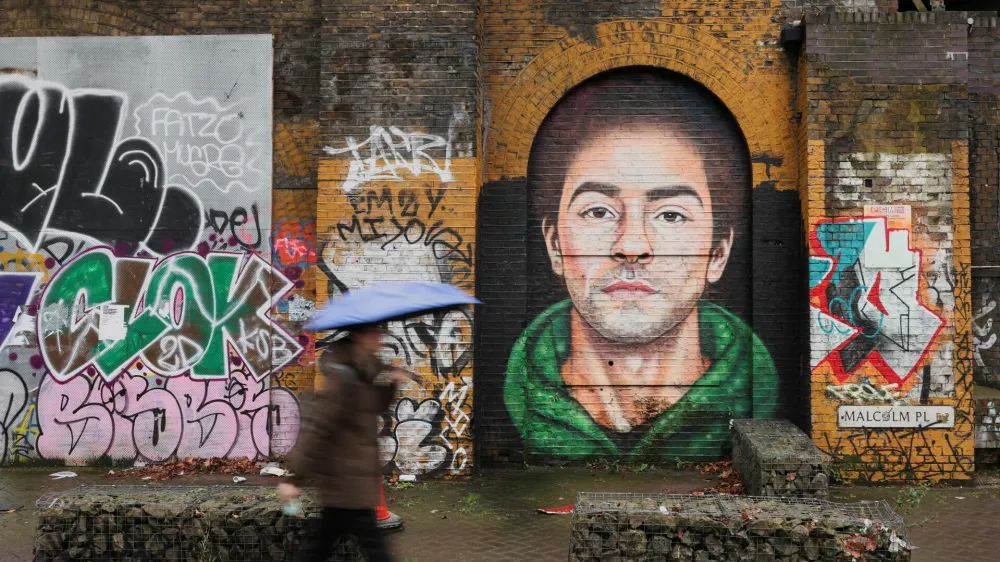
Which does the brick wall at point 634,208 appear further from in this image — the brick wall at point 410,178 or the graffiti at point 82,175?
the graffiti at point 82,175

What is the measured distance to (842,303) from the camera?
8.44 m

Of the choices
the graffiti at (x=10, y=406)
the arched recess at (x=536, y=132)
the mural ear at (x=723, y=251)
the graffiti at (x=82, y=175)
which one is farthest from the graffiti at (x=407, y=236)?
the graffiti at (x=10, y=406)

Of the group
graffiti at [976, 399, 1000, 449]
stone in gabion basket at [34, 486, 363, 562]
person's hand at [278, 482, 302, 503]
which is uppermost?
person's hand at [278, 482, 302, 503]

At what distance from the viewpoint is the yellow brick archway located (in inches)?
354

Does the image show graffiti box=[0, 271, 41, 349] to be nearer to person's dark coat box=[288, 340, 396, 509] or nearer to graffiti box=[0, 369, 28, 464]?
graffiti box=[0, 369, 28, 464]

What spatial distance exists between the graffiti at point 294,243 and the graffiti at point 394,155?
874 mm

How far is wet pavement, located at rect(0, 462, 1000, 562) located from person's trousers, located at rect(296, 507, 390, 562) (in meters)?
1.99

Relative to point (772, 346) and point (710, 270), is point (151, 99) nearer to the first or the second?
point (710, 270)

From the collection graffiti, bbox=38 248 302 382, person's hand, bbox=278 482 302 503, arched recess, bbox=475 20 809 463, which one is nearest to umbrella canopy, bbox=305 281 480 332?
person's hand, bbox=278 482 302 503

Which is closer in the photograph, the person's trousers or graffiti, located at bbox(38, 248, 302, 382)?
the person's trousers

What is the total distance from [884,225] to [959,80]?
1.68m

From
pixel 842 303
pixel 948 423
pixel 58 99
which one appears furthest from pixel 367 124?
pixel 948 423

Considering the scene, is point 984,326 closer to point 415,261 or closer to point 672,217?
point 672,217

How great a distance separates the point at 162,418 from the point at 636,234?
5.59m
